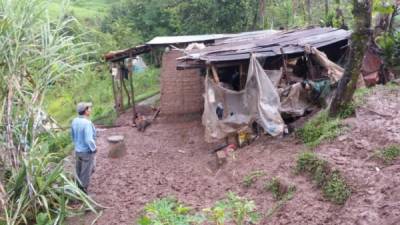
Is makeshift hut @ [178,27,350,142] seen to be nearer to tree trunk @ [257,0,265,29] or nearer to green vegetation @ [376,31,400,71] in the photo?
green vegetation @ [376,31,400,71]

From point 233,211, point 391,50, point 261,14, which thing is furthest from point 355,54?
point 261,14

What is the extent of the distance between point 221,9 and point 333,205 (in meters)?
11.8

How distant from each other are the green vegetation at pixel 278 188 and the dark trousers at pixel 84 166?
95.0 inches

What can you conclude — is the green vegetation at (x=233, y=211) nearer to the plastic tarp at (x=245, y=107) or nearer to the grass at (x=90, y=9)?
the plastic tarp at (x=245, y=107)

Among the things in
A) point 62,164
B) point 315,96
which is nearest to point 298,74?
point 315,96

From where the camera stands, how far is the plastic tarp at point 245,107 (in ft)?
25.9

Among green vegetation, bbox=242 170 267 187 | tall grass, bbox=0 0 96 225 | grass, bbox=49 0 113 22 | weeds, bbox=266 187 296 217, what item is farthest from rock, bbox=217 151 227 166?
grass, bbox=49 0 113 22

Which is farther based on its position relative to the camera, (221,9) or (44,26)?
(221,9)

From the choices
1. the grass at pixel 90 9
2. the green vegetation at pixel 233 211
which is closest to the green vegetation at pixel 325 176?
the green vegetation at pixel 233 211

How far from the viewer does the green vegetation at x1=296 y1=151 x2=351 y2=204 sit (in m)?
5.50

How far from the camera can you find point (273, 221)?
5.54 metres

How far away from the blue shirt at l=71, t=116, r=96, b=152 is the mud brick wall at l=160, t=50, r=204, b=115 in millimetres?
4909

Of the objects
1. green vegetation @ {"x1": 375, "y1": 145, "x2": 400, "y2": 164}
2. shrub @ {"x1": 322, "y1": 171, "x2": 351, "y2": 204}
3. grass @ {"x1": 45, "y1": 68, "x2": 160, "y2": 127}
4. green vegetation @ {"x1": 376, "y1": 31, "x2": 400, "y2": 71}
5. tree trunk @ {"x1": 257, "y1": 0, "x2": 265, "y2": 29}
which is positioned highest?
tree trunk @ {"x1": 257, "y1": 0, "x2": 265, "y2": 29}

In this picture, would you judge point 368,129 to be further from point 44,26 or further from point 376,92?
point 44,26
